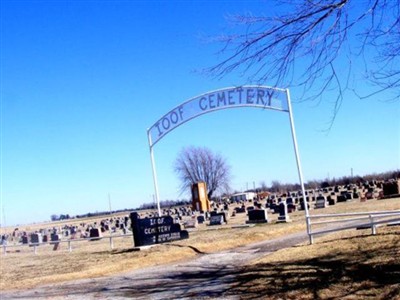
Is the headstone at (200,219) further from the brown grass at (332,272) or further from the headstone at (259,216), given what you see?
the brown grass at (332,272)

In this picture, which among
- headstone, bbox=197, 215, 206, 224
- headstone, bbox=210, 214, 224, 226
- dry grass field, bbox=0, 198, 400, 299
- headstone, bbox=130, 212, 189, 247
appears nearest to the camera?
dry grass field, bbox=0, 198, 400, 299

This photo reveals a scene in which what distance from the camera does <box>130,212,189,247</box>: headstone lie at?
61.0ft

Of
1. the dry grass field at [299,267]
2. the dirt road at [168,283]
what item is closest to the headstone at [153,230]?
the dry grass field at [299,267]

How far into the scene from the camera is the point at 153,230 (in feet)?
62.7

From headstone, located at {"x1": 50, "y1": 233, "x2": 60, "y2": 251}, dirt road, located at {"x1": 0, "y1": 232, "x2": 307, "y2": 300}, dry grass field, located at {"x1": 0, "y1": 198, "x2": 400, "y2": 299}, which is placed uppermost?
headstone, located at {"x1": 50, "y1": 233, "x2": 60, "y2": 251}

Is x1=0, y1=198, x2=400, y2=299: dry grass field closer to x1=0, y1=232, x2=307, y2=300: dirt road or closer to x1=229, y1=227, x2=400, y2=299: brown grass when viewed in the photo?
x1=229, y1=227, x2=400, y2=299: brown grass

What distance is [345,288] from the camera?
7.73 metres

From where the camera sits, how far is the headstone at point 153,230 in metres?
18.6

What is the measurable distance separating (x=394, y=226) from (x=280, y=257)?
360cm

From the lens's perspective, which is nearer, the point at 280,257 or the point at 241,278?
the point at 241,278

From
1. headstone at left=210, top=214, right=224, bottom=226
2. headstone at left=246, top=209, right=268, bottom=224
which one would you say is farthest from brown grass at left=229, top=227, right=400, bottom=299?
headstone at left=210, top=214, right=224, bottom=226

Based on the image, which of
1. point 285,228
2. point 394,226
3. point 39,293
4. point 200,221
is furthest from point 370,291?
point 200,221

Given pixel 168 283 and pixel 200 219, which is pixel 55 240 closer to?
pixel 200 219

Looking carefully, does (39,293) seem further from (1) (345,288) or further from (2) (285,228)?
(2) (285,228)
